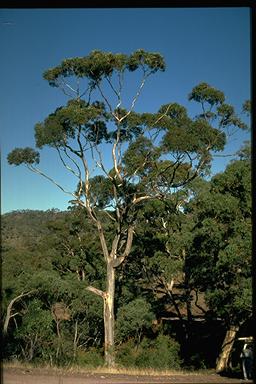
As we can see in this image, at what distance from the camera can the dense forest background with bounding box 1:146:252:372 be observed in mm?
13008

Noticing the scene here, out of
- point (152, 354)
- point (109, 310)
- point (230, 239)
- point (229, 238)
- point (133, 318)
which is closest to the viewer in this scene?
point (230, 239)

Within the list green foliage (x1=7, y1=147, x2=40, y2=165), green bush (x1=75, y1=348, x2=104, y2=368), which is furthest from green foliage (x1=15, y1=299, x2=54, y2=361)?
green foliage (x1=7, y1=147, x2=40, y2=165)

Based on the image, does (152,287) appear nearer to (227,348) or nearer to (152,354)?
(152,354)

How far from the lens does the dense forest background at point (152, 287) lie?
13.0 metres

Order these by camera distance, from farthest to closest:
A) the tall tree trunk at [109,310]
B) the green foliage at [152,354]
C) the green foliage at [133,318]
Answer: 1. the green foliage at [133,318]
2. the green foliage at [152,354]
3. the tall tree trunk at [109,310]

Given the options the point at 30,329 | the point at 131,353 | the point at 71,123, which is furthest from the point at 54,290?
the point at 71,123

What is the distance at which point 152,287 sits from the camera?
65.0ft

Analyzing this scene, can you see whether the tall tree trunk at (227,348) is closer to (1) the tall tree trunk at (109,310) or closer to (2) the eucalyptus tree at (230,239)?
(2) the eucalyptus tree at (230,239)

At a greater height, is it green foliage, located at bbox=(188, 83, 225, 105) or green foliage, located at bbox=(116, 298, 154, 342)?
green foliage, located at bbox=(188, 83, 225, 105)

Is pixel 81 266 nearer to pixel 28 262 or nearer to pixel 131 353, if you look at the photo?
pixel 28 262

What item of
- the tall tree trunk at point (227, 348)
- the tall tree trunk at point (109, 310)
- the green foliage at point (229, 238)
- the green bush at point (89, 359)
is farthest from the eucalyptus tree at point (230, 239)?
the green bush at point (89, 359)

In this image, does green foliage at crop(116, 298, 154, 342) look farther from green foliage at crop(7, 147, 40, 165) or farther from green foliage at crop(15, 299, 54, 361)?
green foliage at crop(7, 147, 40, 165)

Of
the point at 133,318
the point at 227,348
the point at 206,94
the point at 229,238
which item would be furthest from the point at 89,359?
the point at 206,94
